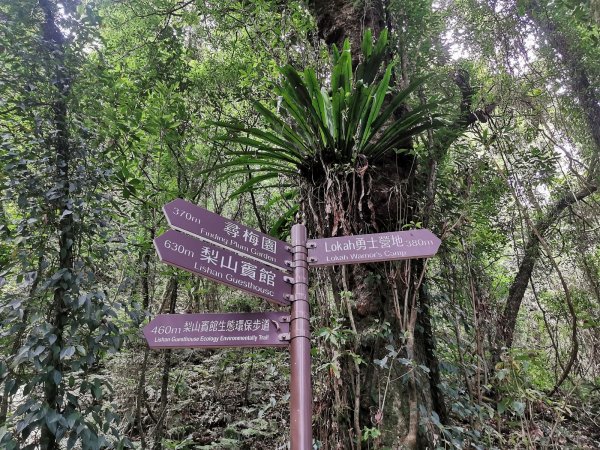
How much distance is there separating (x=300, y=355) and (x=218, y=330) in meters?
0.33

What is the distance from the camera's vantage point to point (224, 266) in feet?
4.91

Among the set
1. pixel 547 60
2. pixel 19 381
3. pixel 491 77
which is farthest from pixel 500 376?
pixel 547 60

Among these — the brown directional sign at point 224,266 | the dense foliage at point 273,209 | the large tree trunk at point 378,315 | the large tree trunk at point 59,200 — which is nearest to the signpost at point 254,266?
the brown directional sign at point 224,266

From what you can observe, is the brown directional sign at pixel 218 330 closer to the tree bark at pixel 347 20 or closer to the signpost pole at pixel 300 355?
the signpost pole at pixel 300 355

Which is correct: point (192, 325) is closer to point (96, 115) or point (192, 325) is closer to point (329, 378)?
point (329, 378)

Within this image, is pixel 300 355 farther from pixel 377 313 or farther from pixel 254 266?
pixel 377 313

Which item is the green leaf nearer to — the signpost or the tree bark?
the signpost

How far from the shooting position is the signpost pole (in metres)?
1.28

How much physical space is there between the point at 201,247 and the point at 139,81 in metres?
2.50

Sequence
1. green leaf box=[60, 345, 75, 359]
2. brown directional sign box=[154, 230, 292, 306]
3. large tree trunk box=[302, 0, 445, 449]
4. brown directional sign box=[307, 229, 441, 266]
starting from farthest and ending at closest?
large tree trunk box=[302, 0, 445, 449]
green leaf box=[60, 345, 75, 359]
brown directional sign box=[307, 229, 441, 266]
brown directional sign box=[154, 230, 292, 306]

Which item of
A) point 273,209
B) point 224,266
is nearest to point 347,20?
point 273,209

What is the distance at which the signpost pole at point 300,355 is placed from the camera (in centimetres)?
128

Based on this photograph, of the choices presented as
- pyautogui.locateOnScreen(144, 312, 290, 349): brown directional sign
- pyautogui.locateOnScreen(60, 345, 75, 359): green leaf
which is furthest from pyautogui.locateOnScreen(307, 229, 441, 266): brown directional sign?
pyautogui.locateOnScreen(60, 345, 75, 359): green leaf

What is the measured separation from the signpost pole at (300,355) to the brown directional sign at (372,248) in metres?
0.06
